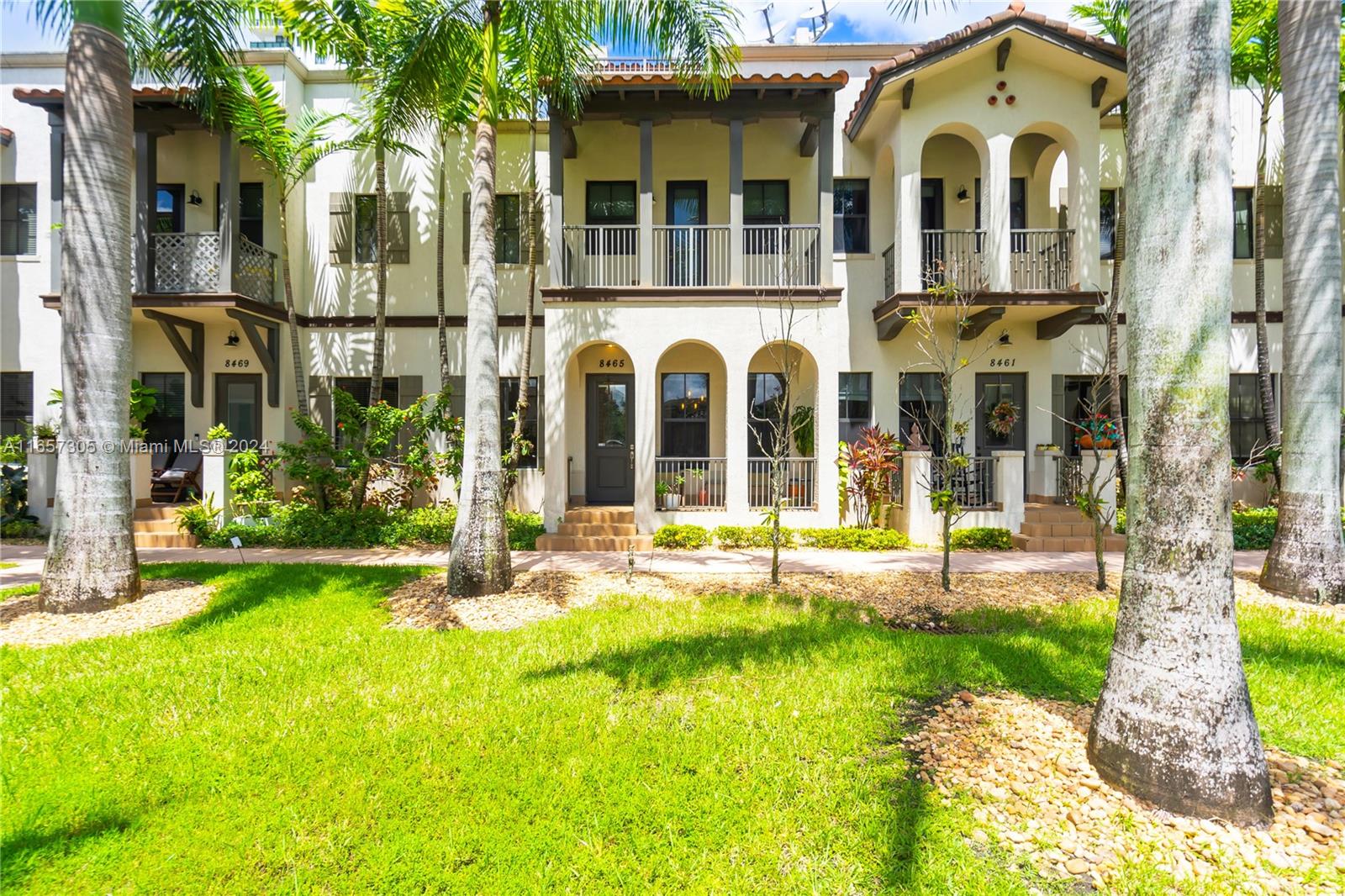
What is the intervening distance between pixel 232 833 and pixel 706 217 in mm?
12584

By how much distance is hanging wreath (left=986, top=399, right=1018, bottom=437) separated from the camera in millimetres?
11891

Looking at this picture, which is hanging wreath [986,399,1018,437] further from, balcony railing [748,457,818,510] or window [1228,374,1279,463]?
window [1228,374,1279,463]

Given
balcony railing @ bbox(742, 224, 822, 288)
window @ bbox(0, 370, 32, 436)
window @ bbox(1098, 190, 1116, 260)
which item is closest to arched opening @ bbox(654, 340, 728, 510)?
balcony railing @ bbox(742, 224, 822, 288)

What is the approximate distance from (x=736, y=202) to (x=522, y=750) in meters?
10.00

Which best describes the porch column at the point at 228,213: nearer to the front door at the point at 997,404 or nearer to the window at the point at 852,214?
the window at the point at 852,214

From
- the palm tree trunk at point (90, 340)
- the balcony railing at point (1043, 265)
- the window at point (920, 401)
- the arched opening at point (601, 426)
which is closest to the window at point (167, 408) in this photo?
the palm tree trunk at point (90, 340)

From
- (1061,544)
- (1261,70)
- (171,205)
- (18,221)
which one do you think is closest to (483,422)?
(1061,544)

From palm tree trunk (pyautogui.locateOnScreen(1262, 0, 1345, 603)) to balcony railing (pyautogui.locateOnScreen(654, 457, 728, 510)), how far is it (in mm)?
7650

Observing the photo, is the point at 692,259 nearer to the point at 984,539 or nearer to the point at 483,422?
the point at 483,422

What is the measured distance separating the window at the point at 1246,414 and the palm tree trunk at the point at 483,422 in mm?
15353

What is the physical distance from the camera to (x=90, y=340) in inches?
241

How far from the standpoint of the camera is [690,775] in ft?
10.8

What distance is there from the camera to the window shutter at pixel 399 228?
1291 cm

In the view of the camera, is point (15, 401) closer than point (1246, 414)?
No
